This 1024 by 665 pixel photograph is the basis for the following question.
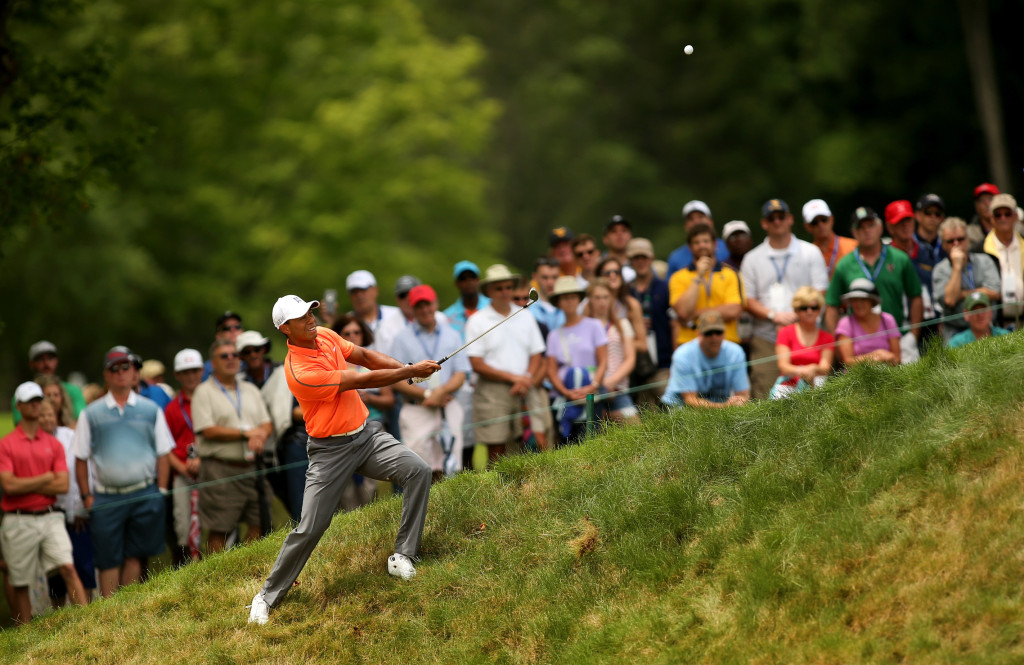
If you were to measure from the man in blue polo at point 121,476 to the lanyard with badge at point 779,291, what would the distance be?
21.5 ft

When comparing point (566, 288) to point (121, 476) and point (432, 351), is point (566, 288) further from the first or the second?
point (121, 476)

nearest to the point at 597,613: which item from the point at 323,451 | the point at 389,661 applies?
the point at 389,661

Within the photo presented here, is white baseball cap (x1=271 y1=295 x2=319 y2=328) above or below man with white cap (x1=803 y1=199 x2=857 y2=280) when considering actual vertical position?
below

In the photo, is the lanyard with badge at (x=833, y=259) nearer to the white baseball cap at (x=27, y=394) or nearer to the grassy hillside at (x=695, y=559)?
the grassy hillside at (x=695, y=559)

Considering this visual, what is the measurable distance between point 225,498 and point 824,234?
6997mm

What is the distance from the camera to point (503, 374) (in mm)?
12680

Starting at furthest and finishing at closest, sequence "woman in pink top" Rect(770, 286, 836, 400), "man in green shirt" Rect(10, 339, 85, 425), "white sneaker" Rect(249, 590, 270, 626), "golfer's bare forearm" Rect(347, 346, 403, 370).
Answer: "man in green shirt" Rect(10, 339, 85, 425)
"woman in pink top" Rect(770, 286, 836, 400)
"golfer's bare forearm" Rect(347, 346, 403, 370)
"white sneaker" Rect(249, 590, 270, 626)

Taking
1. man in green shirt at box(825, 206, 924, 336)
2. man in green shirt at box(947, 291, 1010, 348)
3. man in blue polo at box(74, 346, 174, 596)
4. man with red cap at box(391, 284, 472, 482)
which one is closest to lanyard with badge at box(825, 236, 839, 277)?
man in green shirt at box(825, 206, 924, 336)

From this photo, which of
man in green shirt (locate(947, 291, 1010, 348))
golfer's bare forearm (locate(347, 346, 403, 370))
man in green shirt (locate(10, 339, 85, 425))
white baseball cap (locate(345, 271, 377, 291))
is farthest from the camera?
man in green shirt (locate(10, 339, 85, 425))

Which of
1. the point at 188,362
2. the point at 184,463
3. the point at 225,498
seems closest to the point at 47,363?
the point at 188,362

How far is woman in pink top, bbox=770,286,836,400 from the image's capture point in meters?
11.5

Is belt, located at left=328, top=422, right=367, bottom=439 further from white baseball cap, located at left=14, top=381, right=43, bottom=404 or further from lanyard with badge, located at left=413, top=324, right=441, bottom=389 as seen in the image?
white baseball cap, located at left=14, top=381, right=43, bottom=404

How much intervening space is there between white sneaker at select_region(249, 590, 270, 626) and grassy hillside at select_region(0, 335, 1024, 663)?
0.23 ft

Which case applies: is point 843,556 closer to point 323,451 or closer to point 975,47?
point 323,451
